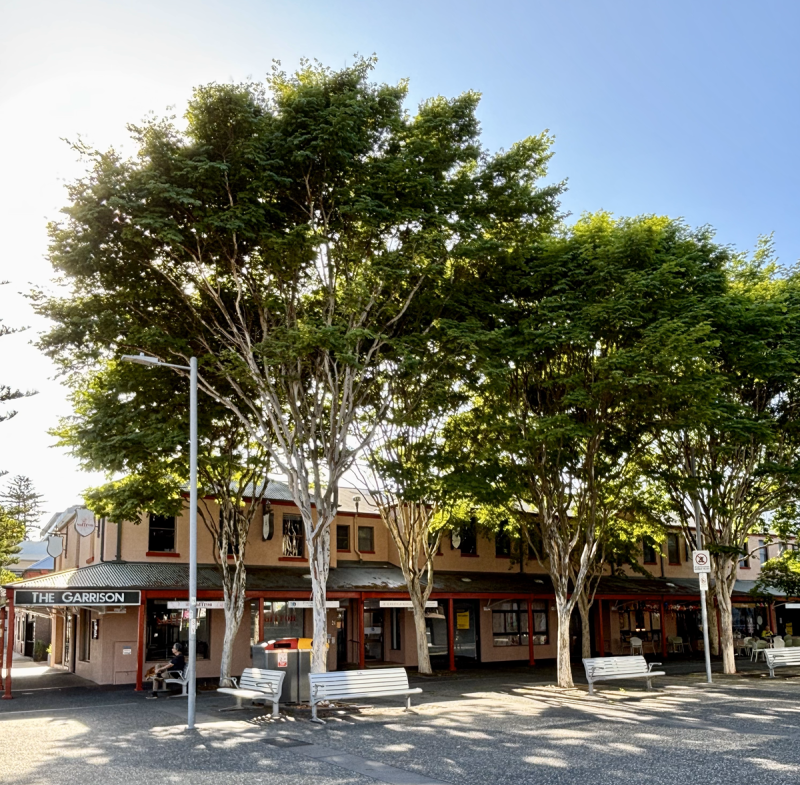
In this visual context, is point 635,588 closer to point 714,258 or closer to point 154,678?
point 714,258

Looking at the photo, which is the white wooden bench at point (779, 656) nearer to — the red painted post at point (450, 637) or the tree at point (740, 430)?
the tree at point (740, 430)

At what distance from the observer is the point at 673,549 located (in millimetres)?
46438

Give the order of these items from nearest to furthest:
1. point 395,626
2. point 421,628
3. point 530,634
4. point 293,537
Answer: point 421,628 → point 293,537 → point 530,634 → point 395,626

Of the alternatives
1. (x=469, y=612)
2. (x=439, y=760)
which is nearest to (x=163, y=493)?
(x=439, y=760)

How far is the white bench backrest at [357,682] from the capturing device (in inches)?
726

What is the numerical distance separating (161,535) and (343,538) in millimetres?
8031

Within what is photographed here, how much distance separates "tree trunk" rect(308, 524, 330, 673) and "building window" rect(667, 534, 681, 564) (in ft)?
99.1

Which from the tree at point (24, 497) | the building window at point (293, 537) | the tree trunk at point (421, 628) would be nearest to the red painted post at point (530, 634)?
the tree trunk at point (421, 628)

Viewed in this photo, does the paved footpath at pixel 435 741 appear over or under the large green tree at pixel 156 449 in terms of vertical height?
under

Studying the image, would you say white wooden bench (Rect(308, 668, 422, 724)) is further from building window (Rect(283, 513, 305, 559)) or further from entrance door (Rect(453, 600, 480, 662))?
entrance door (Rect(453, 600, 480, 662))

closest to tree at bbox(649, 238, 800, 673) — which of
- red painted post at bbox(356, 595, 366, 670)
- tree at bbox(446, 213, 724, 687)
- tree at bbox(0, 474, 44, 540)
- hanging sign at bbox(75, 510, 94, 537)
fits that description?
tree at bbox(446, 213, 724, 687)

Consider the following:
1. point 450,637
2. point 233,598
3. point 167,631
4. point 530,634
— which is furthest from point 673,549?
point 167,631

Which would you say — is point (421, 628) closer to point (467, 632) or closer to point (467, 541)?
point (467, 632)

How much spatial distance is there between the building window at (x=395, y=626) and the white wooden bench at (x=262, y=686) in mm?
15483
